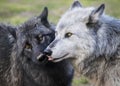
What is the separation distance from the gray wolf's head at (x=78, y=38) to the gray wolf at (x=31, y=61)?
40.9 inches

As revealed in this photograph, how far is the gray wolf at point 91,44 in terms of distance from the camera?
944 centimetres

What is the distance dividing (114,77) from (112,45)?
0.55 meters

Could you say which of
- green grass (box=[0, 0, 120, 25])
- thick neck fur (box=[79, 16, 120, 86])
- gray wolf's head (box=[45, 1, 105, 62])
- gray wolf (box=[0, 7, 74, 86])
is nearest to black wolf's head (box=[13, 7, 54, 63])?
gray wolf (box=[0, 7, 74, 86])

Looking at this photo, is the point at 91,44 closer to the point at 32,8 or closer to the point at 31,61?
the point at 31,61

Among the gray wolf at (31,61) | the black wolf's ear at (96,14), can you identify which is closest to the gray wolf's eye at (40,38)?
the gray wolf at (31,61)

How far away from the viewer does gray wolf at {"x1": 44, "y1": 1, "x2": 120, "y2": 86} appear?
944 centimetres

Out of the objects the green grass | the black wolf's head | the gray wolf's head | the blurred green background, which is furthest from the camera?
the green grass

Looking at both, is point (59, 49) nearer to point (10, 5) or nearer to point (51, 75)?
point (51, 75)

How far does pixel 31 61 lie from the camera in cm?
1109

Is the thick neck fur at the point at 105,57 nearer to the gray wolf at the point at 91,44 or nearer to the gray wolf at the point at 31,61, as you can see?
the gray wolf at the point at 91,44

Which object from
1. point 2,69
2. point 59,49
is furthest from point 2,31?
point 59,49

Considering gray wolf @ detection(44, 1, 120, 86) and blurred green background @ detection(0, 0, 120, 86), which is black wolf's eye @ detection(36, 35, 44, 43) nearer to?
gray wolf @ detection(44, 1, 120, 86)

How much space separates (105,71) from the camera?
382 inches

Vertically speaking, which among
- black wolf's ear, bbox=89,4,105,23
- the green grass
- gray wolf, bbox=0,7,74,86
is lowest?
the green grass
